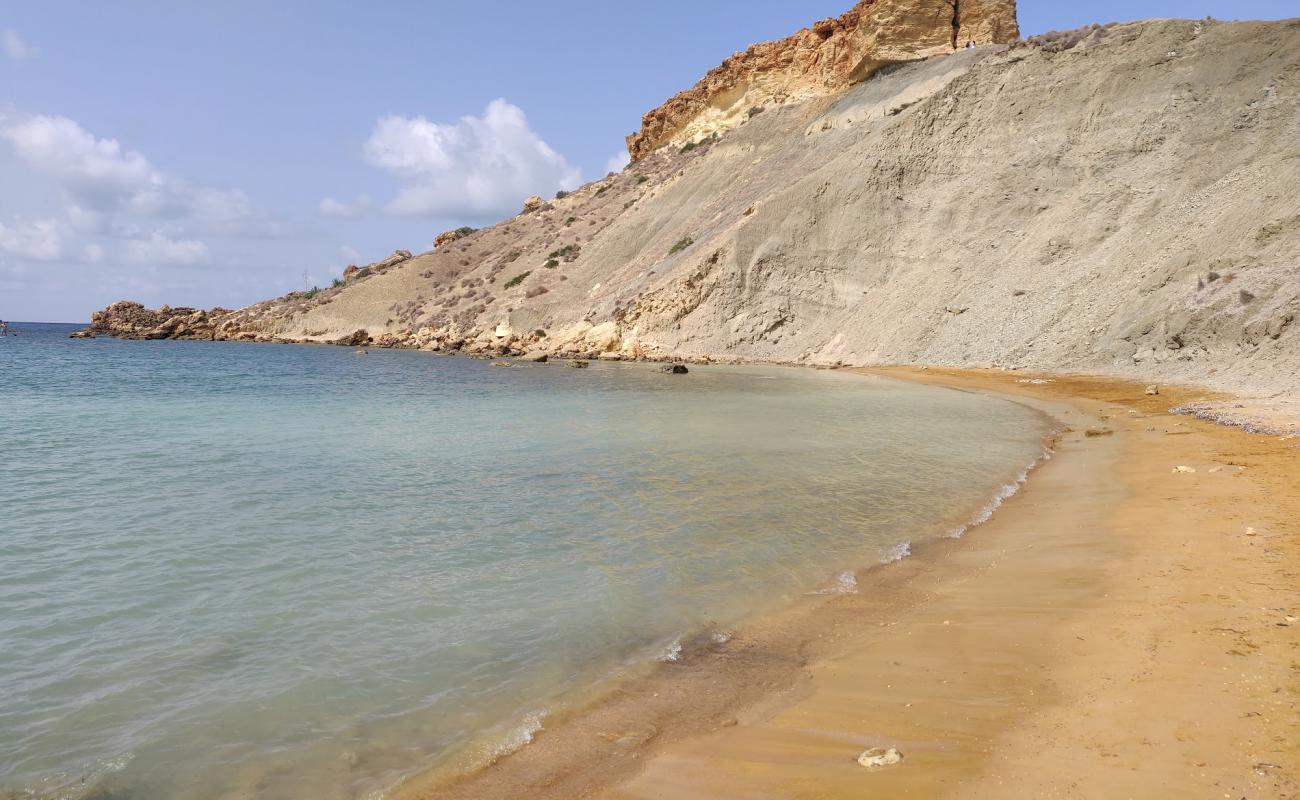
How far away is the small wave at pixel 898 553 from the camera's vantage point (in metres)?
8.01

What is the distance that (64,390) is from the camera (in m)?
26.7

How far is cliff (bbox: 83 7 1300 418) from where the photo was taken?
26219 millimetres

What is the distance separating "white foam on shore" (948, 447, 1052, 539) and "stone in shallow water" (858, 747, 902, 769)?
5.16 m

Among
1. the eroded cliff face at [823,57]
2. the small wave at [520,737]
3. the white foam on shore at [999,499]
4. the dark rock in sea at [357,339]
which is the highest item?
the eroded cliff face at [823,57]

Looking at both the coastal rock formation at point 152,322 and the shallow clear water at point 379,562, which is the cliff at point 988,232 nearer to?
the shallow clear water at point 379,562

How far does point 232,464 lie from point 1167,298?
89.6ft

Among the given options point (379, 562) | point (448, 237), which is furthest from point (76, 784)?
point (448, 237)

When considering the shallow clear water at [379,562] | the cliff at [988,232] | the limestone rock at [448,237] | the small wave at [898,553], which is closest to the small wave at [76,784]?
the shallow clear water at [379,562]

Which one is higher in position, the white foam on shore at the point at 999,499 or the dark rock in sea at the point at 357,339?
the dark rock in sea at the point at 357,339

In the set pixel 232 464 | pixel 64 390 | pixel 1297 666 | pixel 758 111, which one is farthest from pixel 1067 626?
pixel 758 111

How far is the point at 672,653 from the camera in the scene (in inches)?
229

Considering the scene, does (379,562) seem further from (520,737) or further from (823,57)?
(823,57)

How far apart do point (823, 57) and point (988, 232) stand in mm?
28030

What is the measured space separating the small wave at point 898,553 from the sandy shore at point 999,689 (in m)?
0.18
